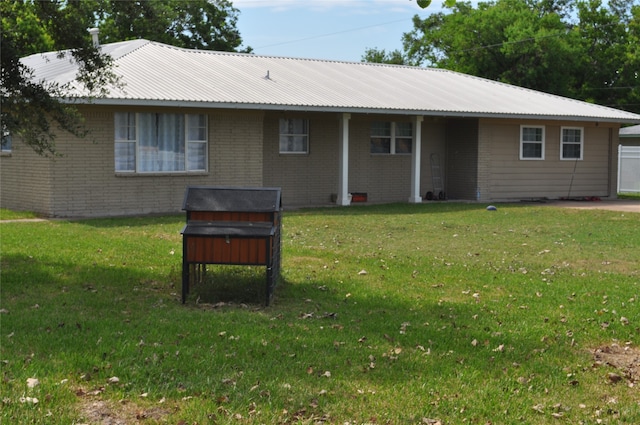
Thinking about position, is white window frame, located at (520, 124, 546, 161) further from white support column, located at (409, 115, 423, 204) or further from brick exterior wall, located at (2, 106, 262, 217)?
brick exterior wall, located at (2, 106, 262, 217)

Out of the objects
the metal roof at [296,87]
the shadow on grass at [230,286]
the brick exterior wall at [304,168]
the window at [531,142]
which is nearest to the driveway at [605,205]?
the brick exterior wall at [304,168]

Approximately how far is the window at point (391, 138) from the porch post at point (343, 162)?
1.88 meters

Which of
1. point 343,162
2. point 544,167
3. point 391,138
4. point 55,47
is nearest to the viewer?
point 55,47

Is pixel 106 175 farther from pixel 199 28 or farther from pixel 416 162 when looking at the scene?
pixel 199 28

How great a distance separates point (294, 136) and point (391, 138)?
129 inches

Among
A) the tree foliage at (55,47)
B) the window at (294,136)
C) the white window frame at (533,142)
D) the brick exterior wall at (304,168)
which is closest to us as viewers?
the tree foliage at (55,47)

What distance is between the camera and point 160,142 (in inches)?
810

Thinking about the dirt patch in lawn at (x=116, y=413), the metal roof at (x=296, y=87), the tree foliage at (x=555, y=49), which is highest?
the tree foliage at (x=555, y=49)

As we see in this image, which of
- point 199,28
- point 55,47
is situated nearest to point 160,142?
point 55,47

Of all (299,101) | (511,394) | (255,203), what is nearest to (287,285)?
(255,203)

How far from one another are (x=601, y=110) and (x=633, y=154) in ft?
29.0

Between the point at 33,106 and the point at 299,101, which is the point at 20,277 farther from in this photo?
the point at 299,101

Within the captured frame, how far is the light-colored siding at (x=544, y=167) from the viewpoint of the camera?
2628 centimetres

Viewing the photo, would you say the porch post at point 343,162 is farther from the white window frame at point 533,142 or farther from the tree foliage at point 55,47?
the tree foliage at point 55,47
